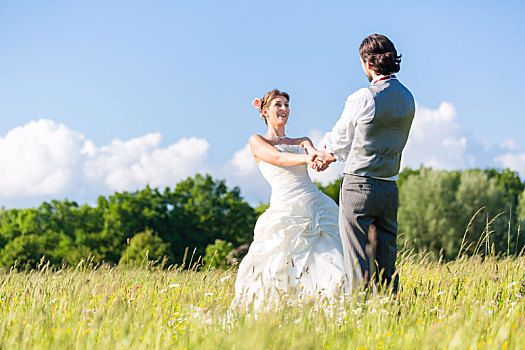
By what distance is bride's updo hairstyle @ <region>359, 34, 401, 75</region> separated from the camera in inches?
180

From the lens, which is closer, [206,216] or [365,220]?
[365,220]

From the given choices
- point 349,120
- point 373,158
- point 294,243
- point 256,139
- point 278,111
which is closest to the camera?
point 373,158

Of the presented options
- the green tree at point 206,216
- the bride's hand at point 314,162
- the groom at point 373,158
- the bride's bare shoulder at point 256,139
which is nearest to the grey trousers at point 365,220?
the groom at point 373,158

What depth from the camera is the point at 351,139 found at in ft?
15.4

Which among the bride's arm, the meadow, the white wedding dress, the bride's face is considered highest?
the bride's face

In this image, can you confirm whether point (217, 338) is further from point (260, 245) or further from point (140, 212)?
point (140, 212)

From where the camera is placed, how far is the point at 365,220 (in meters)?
→ 4.51

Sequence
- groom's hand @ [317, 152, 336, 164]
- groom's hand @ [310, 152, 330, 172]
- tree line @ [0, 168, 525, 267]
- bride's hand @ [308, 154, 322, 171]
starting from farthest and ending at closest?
tree line @ [0, 168, 525, 267] < bride's hand @ [308, 154, 322, 171] < groom's hand @ [310, 152, 330, 172] < groom's hand @ [317, 152, 336, 164]

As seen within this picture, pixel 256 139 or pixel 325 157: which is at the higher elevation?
pixel 256 139

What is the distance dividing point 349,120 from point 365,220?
2.77ft

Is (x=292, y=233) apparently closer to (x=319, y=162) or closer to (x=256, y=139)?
(x=319, y=162)

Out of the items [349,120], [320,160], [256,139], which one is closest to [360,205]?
[349,120]

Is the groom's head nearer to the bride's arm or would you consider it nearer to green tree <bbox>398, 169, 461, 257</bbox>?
the bride's arm

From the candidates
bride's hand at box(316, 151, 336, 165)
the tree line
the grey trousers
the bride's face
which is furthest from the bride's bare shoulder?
the tree line
